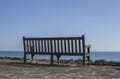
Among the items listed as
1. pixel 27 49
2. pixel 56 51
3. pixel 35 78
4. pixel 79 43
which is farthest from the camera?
pixel 27 49

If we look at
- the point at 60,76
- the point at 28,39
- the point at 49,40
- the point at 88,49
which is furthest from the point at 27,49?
the point at 60,76

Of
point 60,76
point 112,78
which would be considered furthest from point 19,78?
point 112,78

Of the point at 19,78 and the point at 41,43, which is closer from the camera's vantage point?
the point at 19,78

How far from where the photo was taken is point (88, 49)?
16641mm

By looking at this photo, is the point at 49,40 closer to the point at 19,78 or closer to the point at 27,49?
the point at 27,49

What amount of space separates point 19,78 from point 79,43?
535 centimetres

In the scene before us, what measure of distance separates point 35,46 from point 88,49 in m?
2.77

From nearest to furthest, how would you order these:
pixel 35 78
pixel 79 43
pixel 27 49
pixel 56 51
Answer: pixel 35 78, pixel 79 43, pixel 56 51, pixel 27 49

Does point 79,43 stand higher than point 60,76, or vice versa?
point 79,43

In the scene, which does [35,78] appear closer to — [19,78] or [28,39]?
[19,78]

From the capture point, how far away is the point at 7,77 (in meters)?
11.3

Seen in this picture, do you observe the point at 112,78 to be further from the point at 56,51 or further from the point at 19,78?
the point at 56,51

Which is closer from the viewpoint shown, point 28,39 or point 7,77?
point 7,77

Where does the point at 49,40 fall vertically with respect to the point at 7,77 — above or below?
above
